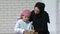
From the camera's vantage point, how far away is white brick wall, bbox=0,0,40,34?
975 cm

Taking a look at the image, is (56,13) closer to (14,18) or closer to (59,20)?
(59,20)

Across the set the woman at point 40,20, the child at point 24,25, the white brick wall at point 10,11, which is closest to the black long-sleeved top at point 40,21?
the woman at point 40,20

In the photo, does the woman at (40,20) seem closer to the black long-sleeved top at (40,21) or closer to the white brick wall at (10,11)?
the black long-sleeved top at (40,21)

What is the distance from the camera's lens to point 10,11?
9.80 m

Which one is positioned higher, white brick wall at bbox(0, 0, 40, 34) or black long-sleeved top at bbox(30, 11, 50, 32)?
black long-sleeved top at bbox(30, 11, 50, 32)

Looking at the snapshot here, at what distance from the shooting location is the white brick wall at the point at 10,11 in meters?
9.75

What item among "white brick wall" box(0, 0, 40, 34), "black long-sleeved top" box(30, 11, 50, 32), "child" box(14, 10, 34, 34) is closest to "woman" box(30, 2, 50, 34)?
"black long-sleeved top" box(30, 11, 50, 32)

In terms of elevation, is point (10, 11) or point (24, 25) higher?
point (24, 25)

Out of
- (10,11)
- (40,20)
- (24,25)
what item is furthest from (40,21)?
(10,11)

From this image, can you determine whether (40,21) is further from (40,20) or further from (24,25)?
(24,25)

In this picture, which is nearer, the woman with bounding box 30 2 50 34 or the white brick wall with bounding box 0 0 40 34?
the woman with bounding box 30 2 50 34

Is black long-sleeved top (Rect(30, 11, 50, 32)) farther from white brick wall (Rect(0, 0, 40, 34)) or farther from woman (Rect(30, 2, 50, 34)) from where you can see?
white brick wall (Rect(0, 0, 40, 34))

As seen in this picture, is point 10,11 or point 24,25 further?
point 10,11

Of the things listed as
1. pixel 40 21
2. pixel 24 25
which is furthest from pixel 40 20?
pixel 24 25
